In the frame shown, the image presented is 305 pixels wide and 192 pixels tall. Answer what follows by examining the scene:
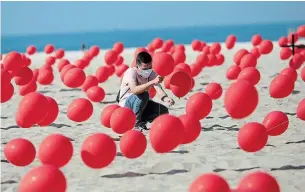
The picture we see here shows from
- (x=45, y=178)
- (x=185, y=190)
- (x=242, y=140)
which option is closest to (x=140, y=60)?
(x=242, y=140)

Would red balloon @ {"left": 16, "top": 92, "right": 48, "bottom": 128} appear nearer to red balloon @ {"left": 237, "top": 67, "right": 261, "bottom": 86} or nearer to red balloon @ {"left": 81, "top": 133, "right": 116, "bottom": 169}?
red balloon @ {"left": 81, "top": 133, "right": 116, "bottom": 169}

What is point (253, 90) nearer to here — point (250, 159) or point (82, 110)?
point (250, 159)

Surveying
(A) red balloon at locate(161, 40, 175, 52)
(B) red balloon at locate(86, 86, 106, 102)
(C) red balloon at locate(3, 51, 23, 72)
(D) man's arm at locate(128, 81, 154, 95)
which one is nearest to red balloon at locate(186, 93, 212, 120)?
(D) man's arm at locate(128, 81, 154, 95)

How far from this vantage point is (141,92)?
20.4 feet

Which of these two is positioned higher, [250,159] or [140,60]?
[140,60]

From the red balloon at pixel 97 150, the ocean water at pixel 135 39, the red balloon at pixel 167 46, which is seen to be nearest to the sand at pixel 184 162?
the red balloon at pixel 97 150

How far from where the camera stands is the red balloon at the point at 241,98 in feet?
17.9

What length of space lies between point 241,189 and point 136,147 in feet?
5.35

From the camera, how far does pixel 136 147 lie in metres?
5.05

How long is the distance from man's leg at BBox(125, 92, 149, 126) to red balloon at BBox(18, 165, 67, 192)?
2469 mm

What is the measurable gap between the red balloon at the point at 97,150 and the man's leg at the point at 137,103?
1.55 m

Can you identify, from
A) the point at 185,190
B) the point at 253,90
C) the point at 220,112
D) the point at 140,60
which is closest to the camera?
the point at 185,190

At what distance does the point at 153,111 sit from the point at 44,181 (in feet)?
9.20

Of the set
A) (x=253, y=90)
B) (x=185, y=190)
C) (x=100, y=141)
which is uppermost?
(x=253, y=90)
